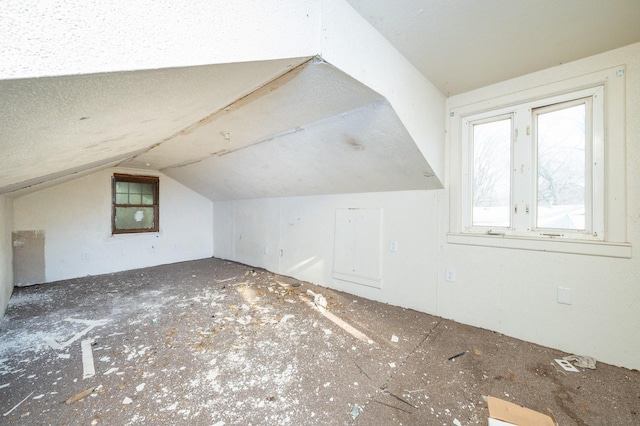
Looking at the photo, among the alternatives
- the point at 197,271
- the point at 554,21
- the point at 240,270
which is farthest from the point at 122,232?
the point at 554,21

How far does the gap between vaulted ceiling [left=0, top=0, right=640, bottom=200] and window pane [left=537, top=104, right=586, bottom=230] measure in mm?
496

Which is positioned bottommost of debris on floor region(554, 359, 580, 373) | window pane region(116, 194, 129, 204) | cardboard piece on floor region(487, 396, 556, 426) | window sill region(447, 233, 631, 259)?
debris on floor region(554, 359, 580, 373)

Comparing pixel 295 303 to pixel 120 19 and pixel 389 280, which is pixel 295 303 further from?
pixel 120 19

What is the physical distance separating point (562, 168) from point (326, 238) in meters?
2.72

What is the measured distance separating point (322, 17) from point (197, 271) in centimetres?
469

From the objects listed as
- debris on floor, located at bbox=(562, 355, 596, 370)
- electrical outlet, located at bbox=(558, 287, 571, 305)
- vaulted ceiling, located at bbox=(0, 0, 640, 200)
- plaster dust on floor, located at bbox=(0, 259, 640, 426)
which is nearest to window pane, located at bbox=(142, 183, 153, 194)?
vaulted ceiling, located at bbox=(0, 0, 640, 200)

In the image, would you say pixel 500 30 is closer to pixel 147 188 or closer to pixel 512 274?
pixel 512 274

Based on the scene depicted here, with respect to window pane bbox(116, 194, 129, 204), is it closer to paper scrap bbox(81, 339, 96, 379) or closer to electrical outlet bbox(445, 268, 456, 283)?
paper scrap bbox(81, 339, 96, 379)

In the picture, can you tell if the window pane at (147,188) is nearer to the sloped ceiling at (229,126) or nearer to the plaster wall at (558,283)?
the sloped ceiling at (229,126)

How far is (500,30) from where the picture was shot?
165 cm

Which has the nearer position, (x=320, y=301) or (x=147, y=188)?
(x=320, y=301)

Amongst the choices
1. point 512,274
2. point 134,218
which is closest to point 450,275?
point 512,274

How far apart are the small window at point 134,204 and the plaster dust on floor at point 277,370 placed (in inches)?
83.2

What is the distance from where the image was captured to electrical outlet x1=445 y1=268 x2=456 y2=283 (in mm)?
2581
